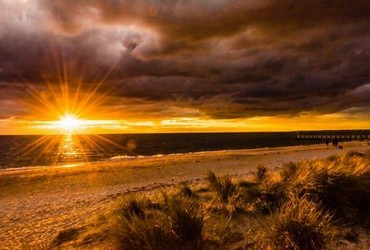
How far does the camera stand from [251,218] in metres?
8.00

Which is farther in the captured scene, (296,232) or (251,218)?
(251,218)

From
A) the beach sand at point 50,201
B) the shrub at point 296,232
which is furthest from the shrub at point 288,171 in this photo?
the beach sand at point 50,201

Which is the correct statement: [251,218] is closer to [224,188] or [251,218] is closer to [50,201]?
[224,188]

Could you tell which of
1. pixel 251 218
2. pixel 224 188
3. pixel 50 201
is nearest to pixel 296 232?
pixel 251 218

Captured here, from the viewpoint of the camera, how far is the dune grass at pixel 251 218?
5387 mm

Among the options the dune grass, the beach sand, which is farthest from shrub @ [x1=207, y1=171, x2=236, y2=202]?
the beach sand

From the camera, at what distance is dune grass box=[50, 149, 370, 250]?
539cm

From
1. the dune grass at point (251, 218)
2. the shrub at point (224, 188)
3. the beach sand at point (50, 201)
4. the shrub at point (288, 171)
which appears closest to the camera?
the dune grass at point (251, 218)

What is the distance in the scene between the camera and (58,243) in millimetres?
7758

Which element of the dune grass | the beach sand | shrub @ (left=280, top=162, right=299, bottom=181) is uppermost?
shrub @ (left=280, top=162, right=299, bottom=181)

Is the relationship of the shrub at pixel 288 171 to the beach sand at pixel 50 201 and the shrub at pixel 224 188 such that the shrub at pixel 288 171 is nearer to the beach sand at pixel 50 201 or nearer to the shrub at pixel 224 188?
the shrub at pixel 224 188

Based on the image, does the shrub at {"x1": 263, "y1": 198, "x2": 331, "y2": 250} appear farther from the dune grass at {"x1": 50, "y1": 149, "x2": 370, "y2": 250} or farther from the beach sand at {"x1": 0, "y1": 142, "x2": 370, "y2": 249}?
the beach sand at {"x1": 0, "y1": 142, "x2": 370, "y2": 249}

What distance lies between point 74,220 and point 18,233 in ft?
5.35

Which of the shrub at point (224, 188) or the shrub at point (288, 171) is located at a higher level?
the shrub at point (288, 171)
